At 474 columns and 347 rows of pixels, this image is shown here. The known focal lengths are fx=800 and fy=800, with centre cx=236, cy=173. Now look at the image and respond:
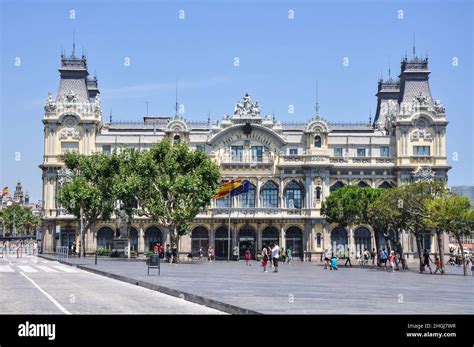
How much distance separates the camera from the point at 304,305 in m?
25.8

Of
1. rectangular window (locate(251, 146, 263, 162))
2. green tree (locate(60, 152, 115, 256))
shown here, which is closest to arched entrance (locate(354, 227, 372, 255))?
rectangular window (locate(251, 146, 263, 162))

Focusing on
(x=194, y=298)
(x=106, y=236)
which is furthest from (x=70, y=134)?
(x=194, y=298)

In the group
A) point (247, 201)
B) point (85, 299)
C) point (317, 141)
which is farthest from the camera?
point (317, 141)

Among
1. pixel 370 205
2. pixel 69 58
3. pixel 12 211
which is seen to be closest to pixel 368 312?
pixel 370 205

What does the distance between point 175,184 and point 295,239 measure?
33.0 m

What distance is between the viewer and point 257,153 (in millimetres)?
107250

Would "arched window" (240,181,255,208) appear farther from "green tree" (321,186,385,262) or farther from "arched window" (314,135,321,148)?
"green tree" (321,186,385,262)

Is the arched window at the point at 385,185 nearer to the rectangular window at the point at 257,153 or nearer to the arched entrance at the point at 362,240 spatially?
the arched entrance at the point at 362,240

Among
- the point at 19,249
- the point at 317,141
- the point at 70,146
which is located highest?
the point at 317,141

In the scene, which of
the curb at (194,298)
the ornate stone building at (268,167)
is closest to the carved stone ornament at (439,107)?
the ornate stone building at (268,167)

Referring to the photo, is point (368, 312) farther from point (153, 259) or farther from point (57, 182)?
point (57, 182)

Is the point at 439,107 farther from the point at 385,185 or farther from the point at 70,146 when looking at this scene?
the point at 70,146

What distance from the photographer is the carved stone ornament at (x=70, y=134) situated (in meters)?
109

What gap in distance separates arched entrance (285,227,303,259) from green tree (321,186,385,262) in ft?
57.6
